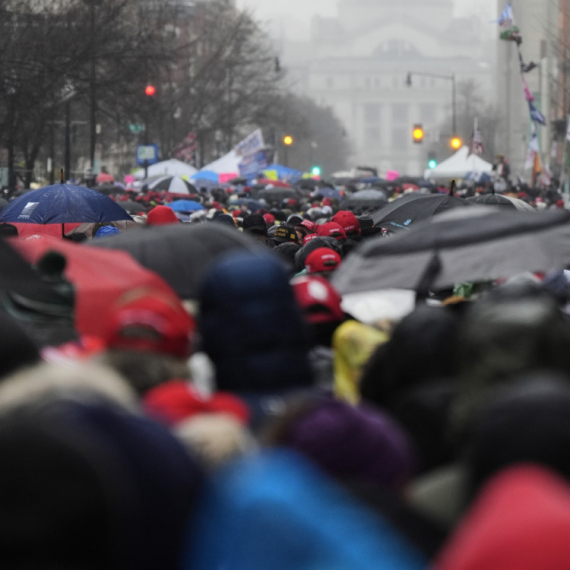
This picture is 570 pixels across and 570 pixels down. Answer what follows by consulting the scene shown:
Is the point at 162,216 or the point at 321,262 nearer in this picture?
the point at 321,262

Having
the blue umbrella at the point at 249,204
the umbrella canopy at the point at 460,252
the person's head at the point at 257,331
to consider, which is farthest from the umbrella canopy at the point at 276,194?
the person's head at the point at 257,331

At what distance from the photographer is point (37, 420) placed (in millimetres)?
2549

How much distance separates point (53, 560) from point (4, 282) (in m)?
3.55

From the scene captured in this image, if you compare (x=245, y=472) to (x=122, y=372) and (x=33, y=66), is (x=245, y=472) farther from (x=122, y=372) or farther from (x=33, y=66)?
(x=33, y=66)

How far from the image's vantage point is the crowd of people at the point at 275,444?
225 cm

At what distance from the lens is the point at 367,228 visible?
13891 millimetres

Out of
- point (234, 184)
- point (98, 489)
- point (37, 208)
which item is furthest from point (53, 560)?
point (234, 184)

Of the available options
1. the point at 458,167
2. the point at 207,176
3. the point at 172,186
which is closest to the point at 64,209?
the point at 172,186

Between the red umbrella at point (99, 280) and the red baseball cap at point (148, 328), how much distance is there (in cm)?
110

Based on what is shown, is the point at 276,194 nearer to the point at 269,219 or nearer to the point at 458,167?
the point at 269,219

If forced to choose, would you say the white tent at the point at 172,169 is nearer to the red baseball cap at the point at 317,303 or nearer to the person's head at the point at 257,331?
the red baseball cap at the point at 317,303

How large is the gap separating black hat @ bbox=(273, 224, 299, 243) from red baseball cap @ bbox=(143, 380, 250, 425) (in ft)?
32.9

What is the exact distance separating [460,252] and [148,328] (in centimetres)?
258

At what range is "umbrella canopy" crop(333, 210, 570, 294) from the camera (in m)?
6.02
